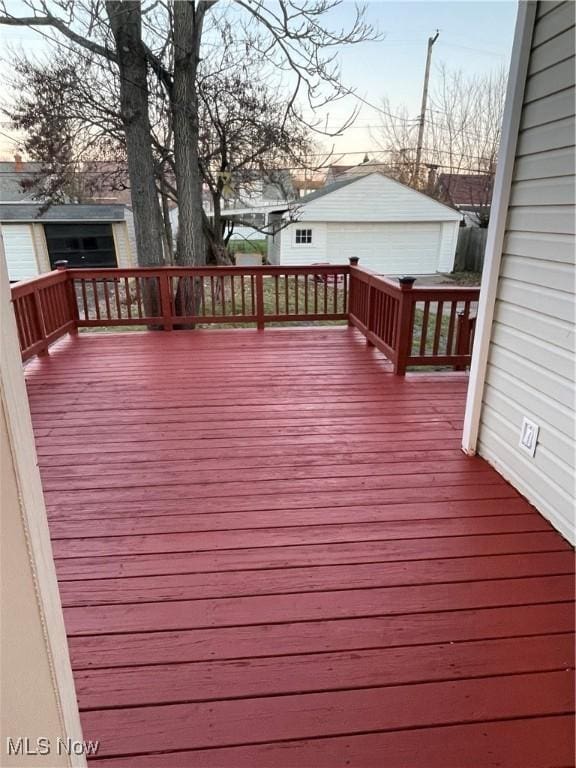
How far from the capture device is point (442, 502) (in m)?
2.15

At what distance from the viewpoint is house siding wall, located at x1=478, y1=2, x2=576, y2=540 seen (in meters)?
1.78

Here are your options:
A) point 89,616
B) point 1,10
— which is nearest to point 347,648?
point 89,616

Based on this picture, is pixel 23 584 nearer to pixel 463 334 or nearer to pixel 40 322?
pixel 463 334

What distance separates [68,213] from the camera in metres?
12.3

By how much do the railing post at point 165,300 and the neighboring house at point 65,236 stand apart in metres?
8.49

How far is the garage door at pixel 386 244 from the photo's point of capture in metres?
13.0

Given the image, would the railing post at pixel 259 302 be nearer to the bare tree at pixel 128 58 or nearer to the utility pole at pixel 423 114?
the bare tree at pixel 128 58

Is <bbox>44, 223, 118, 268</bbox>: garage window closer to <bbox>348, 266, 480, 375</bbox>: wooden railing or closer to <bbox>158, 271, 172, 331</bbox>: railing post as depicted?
<bbox>158, 271, 172, 331</bbox>: railing post

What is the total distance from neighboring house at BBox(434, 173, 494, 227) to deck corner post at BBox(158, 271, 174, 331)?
37.3ft

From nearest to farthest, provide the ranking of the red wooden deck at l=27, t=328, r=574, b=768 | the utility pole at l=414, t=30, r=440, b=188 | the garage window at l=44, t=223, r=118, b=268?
1. the red wooden deck at l=27, t=328, r=574, b=768
2. the utility pole at l=414, t=30, r=440, b=188
3. the garage window at l=44, t=223, r=118, b=268

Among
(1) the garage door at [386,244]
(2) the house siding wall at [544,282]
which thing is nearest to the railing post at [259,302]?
(2) the house siding wall at [544,282]

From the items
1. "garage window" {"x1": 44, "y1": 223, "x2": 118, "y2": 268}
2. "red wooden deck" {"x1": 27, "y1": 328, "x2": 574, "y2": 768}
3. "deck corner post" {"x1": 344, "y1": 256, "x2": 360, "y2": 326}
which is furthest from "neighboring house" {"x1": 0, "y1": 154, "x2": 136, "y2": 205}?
"red wooden deck" {"x1": 27, "y1": 328, "x2": 574, "y2": 768}

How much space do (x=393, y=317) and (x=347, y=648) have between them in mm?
3049

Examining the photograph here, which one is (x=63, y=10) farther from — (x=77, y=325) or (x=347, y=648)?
(x=347, y=648)
